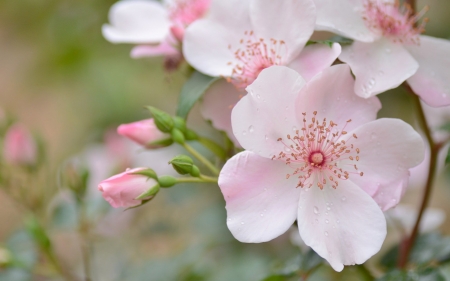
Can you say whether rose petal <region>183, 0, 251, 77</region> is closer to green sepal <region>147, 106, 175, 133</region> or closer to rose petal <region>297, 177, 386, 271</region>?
green sepal <region>147, 106, 175, 133</region>

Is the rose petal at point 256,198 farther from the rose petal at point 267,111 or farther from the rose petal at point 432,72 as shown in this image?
the rose petal at point 432,72

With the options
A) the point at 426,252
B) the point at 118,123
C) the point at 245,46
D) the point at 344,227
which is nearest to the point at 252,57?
the point at 245,46

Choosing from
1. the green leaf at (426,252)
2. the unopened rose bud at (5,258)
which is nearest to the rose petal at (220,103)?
the green leaf at (426,252)

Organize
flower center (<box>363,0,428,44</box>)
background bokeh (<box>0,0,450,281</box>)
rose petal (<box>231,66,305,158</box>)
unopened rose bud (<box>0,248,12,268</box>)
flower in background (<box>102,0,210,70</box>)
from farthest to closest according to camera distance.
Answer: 1. background bokeh (<box>0,0,450,281</box>)
2. unopened rose bud (<box>0,248,12,268</box>)
3. flower in background (<box>102,0,210,70</box>)
4. flower center (<box>363,0,428,44</box>)
5. rose petal (<box>231,66,305,158</box>)

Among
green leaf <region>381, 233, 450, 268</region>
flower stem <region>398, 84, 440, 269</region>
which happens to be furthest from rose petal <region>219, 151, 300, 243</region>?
green leaf <region>381, 233, 450, 268</region>

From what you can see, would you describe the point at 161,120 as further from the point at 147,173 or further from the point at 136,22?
the point at 136,22
